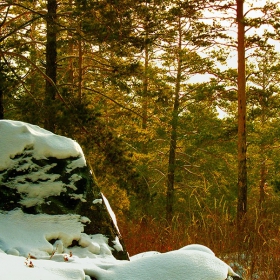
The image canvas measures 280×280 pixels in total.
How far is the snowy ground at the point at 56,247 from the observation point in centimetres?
171

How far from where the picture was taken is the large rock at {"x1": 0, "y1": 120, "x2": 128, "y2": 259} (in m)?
2.80

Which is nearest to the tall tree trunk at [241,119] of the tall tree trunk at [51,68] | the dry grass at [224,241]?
the tall tree trunk at [51,68]

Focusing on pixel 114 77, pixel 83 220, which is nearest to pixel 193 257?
pixel 83 220

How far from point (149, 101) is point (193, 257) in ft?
54.3

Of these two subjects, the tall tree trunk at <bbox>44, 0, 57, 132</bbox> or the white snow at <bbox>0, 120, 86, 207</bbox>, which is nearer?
the white snow at <bbox>0, 120, 86, 207</bbox>

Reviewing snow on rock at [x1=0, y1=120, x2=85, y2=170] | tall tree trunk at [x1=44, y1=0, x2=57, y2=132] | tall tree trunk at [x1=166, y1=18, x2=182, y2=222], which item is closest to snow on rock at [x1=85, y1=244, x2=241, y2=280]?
snow on rock at [x1=0, y1=120, x2=85, y2=170]

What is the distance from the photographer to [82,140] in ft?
30.2

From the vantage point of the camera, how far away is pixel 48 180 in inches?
114

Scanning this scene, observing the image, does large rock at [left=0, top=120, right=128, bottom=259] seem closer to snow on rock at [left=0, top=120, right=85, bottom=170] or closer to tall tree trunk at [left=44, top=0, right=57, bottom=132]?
snow on rock at [left=0, top=120, right=85, bottom=170]

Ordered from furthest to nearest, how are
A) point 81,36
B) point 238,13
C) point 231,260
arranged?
point 238,13
point 81,36
point 231,260

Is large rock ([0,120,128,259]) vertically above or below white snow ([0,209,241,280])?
above

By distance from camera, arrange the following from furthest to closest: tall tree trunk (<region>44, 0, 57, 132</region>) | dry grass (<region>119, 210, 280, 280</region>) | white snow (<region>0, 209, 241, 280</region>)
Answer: tall tree trunk (<region>44, 0, 57, 132</region>) < dry grass (<region>119, 210, 280, 280</region>) < white snow (<region>0, 209, 241, 280</region>)

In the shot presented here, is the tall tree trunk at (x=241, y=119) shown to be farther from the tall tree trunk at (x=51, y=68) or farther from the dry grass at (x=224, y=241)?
the dry grass at (x=224, y=241)

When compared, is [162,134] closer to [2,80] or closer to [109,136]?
[109,136]
